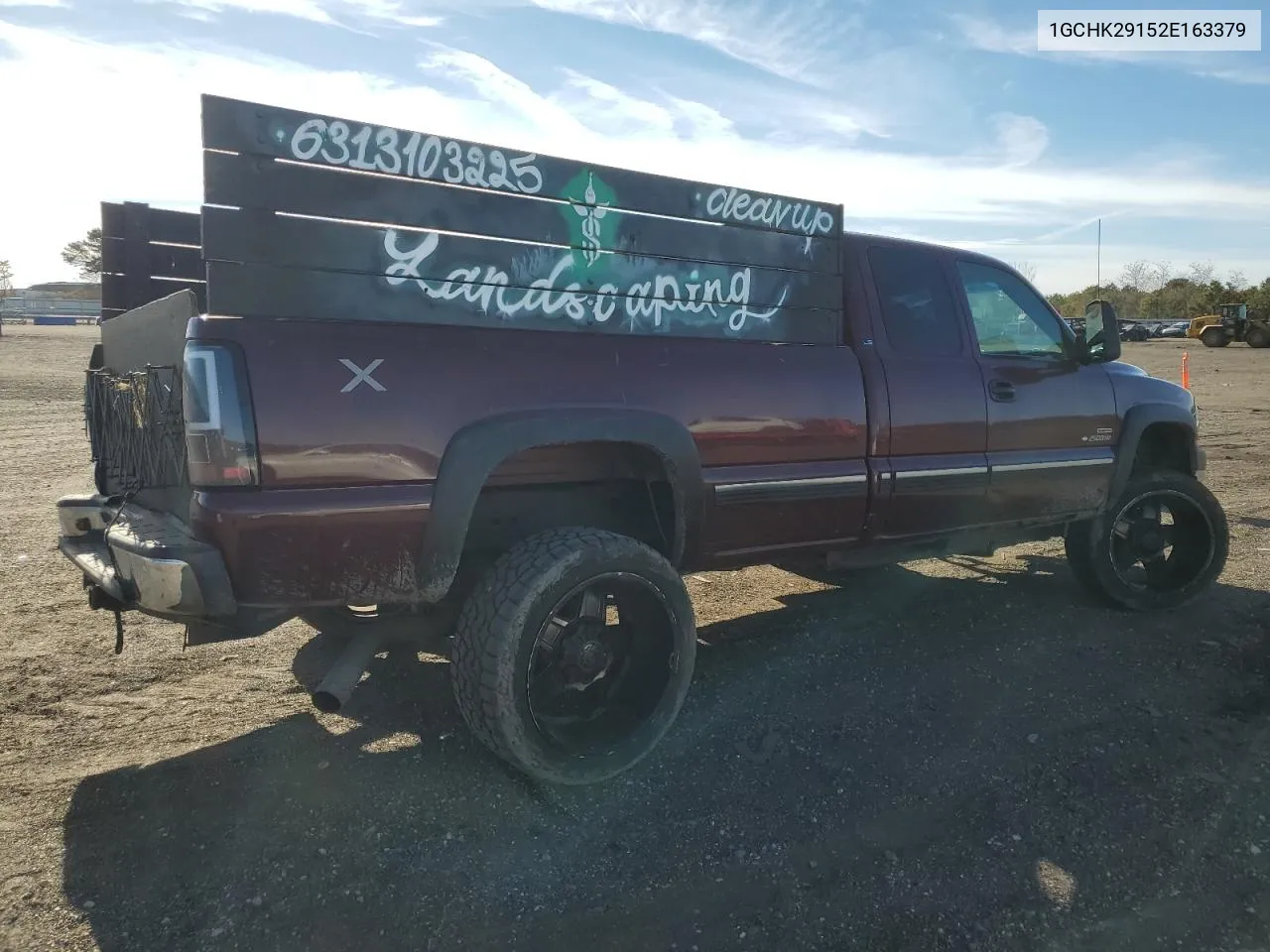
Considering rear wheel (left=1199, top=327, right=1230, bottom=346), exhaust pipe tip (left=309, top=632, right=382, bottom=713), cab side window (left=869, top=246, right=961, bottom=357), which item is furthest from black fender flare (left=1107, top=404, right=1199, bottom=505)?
rear wheel (left=1199, top=327, right=1230, bottom=346)

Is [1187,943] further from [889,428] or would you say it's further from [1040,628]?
[1040,628]

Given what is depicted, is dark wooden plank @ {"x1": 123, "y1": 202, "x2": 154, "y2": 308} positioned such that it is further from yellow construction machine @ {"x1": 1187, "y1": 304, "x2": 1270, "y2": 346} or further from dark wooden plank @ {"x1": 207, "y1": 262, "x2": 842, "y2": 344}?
yellow construction machine @ {"x1": 1187, "y1": 304, "x2": 1270, "y2": 346}

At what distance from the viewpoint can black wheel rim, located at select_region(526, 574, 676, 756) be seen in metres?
3.15

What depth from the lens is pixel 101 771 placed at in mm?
3150

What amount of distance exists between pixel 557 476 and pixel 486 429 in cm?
49

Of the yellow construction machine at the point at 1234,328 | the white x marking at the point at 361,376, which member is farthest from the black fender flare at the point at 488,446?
the yellow construction machine at the point at 1234,328

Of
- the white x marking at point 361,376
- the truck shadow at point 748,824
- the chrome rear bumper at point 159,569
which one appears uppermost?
the white x marking at point 361,376

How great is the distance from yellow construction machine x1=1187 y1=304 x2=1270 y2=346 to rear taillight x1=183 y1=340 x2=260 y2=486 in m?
42.3

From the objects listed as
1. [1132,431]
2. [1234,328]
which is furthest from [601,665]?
[1234,328]

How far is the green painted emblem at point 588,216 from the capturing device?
324 cm

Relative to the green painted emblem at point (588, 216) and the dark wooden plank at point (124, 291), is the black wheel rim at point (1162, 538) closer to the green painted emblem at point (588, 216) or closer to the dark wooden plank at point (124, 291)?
the green painted emblem at point (588, 216)

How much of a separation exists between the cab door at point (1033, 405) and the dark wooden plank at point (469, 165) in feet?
4.29

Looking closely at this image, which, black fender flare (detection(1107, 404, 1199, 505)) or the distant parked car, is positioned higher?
the distant parked car

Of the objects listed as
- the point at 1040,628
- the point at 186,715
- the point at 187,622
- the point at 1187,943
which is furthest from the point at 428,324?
the point at 1040,628
